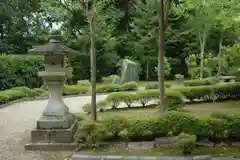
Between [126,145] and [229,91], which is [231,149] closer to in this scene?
[126,145]

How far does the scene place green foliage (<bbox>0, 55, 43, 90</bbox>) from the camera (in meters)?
18.0

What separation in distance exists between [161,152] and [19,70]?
1431cm

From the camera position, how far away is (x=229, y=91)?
13.7m

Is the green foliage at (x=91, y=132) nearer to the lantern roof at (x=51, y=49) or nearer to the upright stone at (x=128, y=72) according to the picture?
the lantern roof at (x=51, y=49)

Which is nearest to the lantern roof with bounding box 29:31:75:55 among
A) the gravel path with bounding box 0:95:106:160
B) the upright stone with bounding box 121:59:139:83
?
the gravel path with bounding box 0:95:106:160

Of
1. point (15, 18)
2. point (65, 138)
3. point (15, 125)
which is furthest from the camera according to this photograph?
point (15, 18)

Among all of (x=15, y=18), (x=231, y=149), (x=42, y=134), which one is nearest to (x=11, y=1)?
(x=15, y=18)

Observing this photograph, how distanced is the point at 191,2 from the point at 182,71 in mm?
15484

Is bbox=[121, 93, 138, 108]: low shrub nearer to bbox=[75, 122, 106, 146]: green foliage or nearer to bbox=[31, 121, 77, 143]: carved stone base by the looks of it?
bbox=[31, 121, 77, 143]: carved stone base

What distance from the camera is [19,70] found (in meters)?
19.4

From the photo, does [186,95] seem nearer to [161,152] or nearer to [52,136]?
[161,152]

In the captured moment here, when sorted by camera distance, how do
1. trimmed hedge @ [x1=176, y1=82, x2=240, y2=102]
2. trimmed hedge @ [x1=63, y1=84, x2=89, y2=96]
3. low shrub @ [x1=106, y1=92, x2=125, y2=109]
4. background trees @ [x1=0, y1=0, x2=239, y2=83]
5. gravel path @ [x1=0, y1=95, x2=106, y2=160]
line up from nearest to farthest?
1. gravel path @ [x1=0, y1=95, x2=106, y2=160]
2. low shrub @ [x1=106, y1=92, x2=125, y2=109]
3. trimmed hedge @ [x1=176, y1=82, x2=240, y2=102]
4. trimmed hedge @ [x1=63, y1=84, x2=89, y2=96]
5. background trees @ [x1=0, y1=0, x2=239, y2=83]

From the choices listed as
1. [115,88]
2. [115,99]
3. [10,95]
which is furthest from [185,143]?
[115,88]

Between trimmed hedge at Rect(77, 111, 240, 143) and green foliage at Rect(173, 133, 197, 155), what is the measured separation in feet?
1.81
